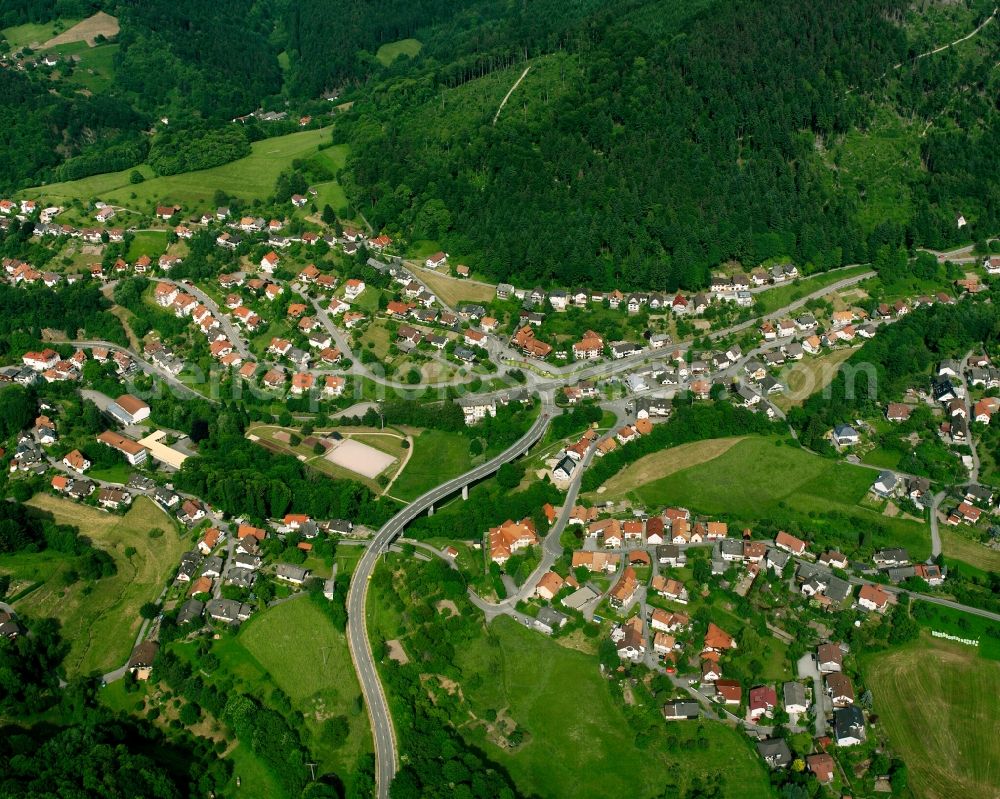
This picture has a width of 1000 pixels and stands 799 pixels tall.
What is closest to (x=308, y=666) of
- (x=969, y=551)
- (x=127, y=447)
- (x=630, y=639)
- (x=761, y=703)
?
(x=630, y=639)

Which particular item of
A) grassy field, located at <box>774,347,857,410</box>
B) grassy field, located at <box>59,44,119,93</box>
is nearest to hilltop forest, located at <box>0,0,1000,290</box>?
grassy field, located at <box>59,44,119,93</box>

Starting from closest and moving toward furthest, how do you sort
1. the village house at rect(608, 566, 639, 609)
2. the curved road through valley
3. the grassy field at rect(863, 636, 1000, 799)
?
the grassy field at rect(863, 636, 1000, 799) < the curved road through valley < the village house at rect(608, 566, 639, 609)

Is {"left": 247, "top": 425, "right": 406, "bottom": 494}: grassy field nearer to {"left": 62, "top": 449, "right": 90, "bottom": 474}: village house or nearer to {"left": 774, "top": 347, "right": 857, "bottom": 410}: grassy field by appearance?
{"left": 62, "top": 449, "right": 90, "bottom": 474}: village house

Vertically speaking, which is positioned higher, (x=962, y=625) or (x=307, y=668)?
(x=307, y=668)

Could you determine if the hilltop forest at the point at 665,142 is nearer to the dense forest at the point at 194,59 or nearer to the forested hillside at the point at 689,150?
the forested hillside at the point at 689,150

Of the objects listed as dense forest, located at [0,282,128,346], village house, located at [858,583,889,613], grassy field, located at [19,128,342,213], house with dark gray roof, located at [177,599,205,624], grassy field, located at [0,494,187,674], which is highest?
grassy field, located at [19,128,342,213]

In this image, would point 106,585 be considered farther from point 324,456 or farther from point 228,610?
point 324,456

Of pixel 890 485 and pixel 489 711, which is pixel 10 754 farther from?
pixel 890 485
